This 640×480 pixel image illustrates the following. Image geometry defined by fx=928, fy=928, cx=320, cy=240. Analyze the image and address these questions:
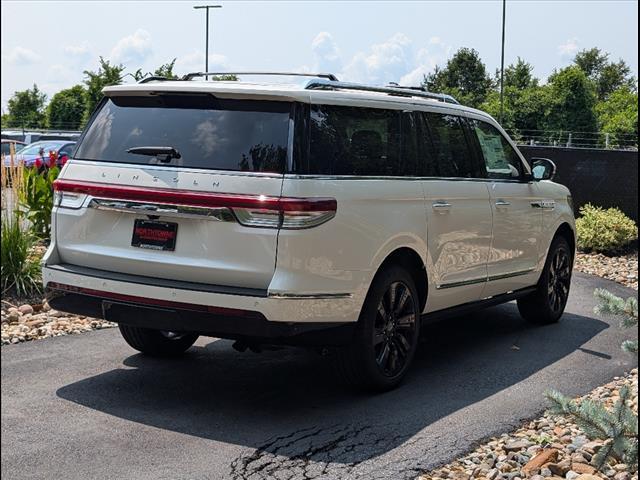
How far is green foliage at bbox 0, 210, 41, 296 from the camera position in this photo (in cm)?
885

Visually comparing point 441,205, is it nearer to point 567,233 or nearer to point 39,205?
point 567,233

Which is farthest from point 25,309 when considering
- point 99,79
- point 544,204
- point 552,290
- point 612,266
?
point 99,79

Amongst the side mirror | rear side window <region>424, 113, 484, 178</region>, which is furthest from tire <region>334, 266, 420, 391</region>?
the side mirror

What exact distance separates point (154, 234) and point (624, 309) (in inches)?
109

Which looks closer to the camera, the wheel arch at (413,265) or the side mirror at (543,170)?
the wheel arch at (413,265)

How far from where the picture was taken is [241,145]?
209 inches

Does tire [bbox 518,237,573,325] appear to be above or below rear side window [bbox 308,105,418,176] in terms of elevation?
below

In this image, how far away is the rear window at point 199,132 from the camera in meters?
5.27

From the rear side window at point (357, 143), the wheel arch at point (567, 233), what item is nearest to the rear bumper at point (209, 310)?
the rear side window at point (357, 143)

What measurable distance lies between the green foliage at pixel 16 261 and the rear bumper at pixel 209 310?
347cm

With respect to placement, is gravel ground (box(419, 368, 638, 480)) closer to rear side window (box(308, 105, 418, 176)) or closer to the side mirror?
rear side window (box(308, 105, 418, 176))

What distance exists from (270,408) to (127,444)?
1070 mm

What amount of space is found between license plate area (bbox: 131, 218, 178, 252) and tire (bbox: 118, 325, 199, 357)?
1.38 metres

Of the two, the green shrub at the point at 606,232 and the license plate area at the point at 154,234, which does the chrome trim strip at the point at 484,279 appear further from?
the green shrub at the point at 606,232
